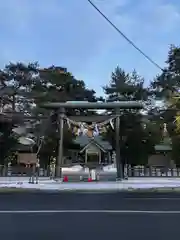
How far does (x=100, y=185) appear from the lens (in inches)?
896

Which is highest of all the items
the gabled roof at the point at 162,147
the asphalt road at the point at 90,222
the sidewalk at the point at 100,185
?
the gabled roof at the point at 162,147

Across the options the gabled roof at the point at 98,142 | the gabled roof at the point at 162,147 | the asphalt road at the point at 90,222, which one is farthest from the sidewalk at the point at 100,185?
the gabled roof at the point at 162,147

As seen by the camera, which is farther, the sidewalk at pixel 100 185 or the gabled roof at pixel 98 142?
the gabled roof at pixel 98 142

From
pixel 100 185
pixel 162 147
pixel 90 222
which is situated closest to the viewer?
pixel 90 222

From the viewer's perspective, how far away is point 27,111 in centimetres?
4047

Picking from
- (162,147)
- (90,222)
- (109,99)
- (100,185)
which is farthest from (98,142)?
(90,222)

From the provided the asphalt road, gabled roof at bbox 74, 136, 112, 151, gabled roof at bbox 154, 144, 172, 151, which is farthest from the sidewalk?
gabled roof at bbox 154, 144, 172, 151

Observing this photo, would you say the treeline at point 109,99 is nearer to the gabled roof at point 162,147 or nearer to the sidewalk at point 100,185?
the gabled roof at point 162,147

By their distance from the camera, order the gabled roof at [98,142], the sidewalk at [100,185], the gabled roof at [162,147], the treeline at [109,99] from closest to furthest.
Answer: the sidewalk at [100,185] < the treeline at [109,99] < the gabled roof at [98,142] < the gabled roof at [162,147]

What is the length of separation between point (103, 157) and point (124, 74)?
938 centimetres

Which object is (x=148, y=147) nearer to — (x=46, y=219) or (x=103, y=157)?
(x=103, y=157)

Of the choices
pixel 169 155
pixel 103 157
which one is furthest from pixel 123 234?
pixel 169 155

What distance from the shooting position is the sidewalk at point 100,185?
2156cm

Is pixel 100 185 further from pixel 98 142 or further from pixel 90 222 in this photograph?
pixel 98 142
